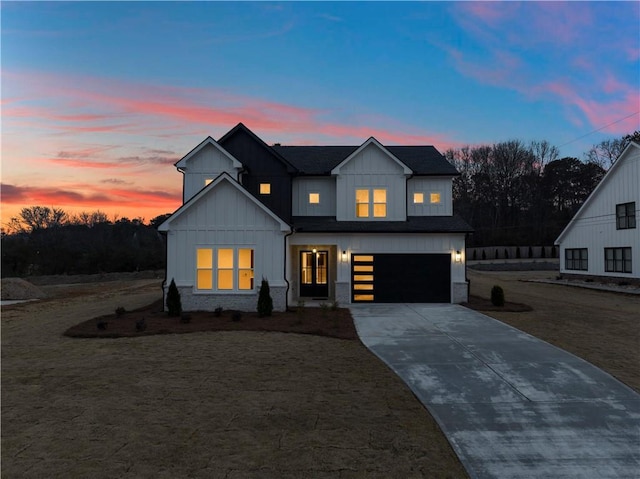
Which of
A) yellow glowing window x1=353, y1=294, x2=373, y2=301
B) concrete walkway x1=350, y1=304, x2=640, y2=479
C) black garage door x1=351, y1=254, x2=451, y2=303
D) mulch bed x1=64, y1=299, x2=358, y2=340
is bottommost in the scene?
concrete walkway x1=350, y1=304, x2=640, y2=479

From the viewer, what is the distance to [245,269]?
16031 mm

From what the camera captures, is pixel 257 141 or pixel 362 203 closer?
pixel 257 141

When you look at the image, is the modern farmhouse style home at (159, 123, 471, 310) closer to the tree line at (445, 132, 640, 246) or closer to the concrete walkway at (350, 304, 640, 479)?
the concrete walkway at (350, 304, 640, 479)

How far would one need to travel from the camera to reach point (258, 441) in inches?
201

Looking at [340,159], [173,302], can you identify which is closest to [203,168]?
[173,302]

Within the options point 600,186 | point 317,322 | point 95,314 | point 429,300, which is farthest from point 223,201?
point 600,186

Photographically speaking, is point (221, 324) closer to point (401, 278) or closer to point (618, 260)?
point (401, 278)

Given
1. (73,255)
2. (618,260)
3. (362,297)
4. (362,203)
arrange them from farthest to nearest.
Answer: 1. (73,255)
2. (618,260)
3. (362,203)
4. (362,297)

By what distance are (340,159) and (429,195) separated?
544 cm

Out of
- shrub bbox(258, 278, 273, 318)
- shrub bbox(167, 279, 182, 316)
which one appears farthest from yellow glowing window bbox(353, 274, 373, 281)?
shrub bbox(167, 279, 182, 316)

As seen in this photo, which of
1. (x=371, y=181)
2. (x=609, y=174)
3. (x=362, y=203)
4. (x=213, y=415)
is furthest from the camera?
(x=609, y=174)

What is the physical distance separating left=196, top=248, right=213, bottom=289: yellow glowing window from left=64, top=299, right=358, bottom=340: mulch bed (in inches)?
47.3

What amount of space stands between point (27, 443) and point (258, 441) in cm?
318

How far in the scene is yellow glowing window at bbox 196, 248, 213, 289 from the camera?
1595 cm
